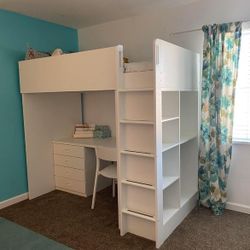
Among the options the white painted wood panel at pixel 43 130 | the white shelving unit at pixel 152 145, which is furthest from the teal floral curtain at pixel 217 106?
the white painted wood panel at pixel 43 130

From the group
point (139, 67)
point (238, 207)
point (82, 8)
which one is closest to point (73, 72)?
point (139, 67)

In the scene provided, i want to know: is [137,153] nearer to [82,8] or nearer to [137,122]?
[137,122]

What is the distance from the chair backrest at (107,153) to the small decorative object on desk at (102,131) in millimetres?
702

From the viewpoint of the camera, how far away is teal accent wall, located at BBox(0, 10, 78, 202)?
305 centimetres

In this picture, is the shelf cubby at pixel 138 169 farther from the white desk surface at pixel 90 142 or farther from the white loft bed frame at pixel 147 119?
the white desk surface at pixel 90 142

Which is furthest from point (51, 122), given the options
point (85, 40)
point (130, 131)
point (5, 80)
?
point (130, 131)

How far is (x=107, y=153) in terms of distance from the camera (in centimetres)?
285

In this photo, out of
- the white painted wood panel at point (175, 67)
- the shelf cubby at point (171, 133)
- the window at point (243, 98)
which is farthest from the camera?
the window at point (243, 98)

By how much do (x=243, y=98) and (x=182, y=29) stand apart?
107 cm

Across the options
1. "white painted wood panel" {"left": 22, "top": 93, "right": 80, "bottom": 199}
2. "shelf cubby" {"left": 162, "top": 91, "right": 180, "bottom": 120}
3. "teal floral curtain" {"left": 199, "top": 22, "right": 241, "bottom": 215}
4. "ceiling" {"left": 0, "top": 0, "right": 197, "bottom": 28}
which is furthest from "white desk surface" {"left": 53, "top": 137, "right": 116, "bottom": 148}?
"ceiling" {"left": 0, "top": 0, "right": 197, "bottom": 28}

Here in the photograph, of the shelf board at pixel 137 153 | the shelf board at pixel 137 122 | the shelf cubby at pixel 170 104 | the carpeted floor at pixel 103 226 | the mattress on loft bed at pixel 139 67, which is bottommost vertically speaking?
the carpeted floor at pixel 103 226

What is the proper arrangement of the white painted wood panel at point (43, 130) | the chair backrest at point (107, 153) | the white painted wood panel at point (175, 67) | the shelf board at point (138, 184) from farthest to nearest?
the white painted wood panel at point (43, 130) → the chair backrest at point (107, 153) → the shelf board at point (138, 184) → the white painted wood panel at point (175, 67)

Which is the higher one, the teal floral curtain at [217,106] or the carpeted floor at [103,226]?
the teal floral curtain at [217,106]

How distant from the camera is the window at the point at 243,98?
270 centimetres
